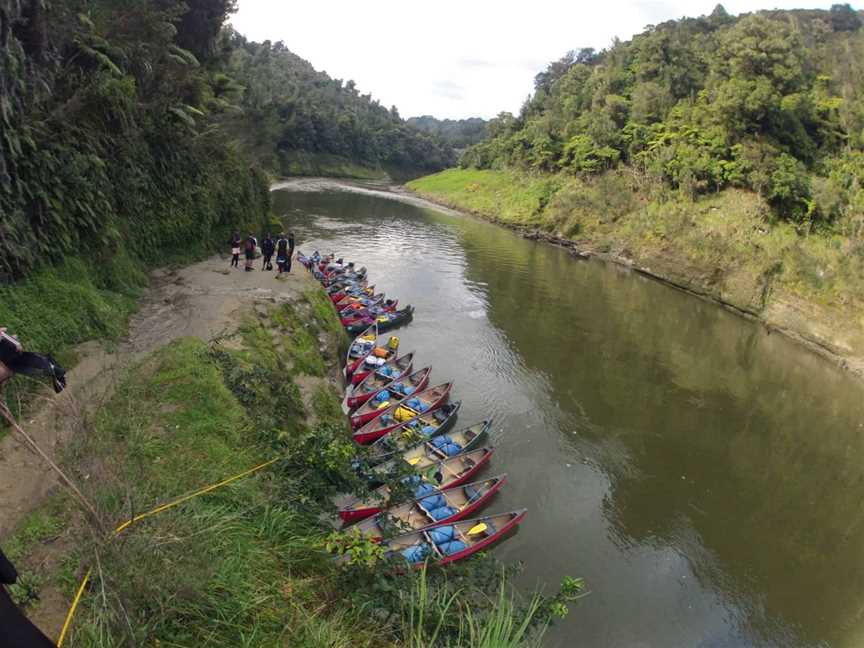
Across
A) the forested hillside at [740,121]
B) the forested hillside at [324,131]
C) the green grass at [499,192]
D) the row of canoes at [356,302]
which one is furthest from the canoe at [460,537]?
the green grass at [499,192]

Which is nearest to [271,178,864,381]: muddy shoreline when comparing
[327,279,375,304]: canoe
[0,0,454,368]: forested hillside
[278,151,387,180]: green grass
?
[327,279,375,304]: canoe

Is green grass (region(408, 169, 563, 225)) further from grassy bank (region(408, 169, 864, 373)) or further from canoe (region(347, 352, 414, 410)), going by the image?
canoe (region(347, 352, 414, 410))

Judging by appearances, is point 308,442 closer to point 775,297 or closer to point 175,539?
point 175,539

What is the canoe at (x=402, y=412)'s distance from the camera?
18.2 m

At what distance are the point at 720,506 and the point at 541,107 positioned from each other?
3425 inches

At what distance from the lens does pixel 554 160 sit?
234 ft

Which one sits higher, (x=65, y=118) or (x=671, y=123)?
(x=671, y=123)

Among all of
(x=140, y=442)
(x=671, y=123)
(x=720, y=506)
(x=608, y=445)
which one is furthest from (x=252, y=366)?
(x=671, y=123)

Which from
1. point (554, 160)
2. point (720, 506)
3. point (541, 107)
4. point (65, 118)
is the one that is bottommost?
point (720, 506)

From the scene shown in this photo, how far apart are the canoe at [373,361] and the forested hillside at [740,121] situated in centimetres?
3518

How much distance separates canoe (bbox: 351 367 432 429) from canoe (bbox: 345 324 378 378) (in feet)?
7.28

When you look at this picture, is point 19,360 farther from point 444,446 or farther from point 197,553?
point 444,446

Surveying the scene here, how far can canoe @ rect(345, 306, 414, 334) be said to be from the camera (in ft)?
87.5

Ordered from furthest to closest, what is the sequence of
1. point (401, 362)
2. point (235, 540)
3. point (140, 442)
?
point (401, 362), point (140, 442), point (235, 540)
